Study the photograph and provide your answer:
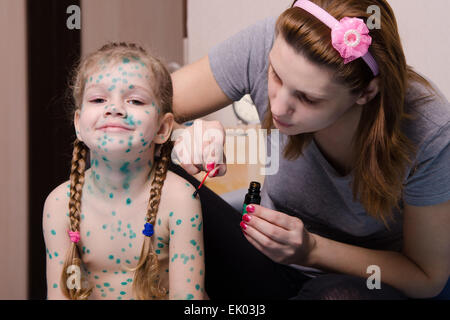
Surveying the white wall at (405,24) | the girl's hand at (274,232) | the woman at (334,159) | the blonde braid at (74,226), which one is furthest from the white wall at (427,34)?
the blonde braid at (74,226)

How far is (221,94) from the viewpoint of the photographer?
836mm

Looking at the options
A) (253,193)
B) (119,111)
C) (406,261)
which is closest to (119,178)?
(119,111)

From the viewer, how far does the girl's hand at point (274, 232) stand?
70 cm

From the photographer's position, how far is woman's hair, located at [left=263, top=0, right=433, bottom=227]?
59cm

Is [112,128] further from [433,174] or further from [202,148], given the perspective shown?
[433,174]

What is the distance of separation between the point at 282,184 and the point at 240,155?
0.81ft

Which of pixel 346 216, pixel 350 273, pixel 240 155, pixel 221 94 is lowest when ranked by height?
pixel 350 273

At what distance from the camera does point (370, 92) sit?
0.64 metres

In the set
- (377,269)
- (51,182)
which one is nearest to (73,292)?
(51,182)

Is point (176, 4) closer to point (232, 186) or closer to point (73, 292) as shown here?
point (232, 186)

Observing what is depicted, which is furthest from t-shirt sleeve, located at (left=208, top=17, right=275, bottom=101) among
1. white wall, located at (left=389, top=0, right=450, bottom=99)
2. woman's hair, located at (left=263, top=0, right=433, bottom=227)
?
white wall, located at (left=389, top=0, right=450, bottom=99)

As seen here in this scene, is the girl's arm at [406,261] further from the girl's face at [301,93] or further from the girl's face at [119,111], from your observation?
the girl's face at [119,111]

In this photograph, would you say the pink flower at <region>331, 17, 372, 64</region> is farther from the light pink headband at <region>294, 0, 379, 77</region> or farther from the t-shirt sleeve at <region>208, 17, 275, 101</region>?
the t-shirt sleeve at <region>208, 17, 275, 101</region>

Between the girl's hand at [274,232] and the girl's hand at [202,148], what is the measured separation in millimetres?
101
